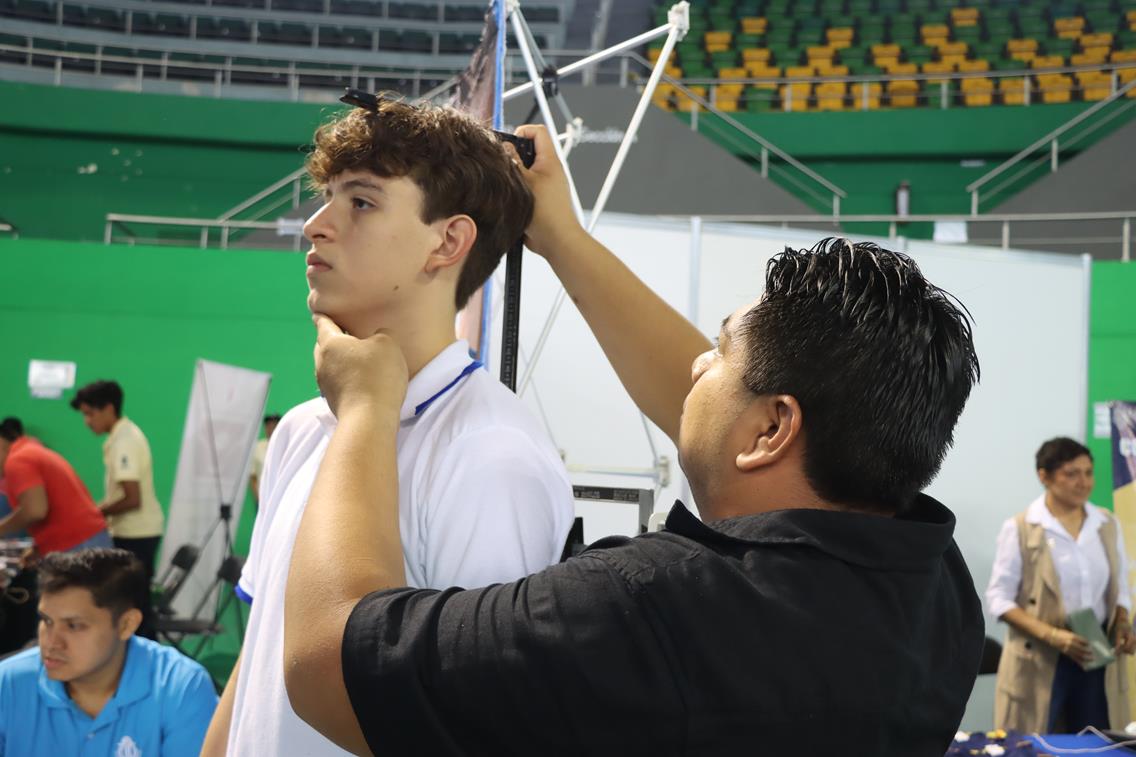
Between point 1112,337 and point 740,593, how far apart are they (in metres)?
7.82

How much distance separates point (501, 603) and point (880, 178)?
497 inches

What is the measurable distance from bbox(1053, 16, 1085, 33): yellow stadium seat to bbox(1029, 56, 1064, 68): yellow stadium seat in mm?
712

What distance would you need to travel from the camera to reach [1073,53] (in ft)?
44.9

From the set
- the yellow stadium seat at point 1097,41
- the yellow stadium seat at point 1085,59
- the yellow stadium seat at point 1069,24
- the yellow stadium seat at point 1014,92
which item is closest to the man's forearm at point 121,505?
the yellow stadium seat at point 1014,92

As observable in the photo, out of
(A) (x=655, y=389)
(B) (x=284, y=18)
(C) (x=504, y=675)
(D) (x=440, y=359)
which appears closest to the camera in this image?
(C) (x=504, y=675)

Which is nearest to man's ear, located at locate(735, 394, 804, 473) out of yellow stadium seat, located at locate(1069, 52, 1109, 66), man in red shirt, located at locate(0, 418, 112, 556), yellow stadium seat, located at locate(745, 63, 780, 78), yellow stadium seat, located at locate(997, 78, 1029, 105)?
man in red shirt, located at locate(0, 418, 112, 556)

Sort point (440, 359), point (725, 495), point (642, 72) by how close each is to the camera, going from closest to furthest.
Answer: point (725, 495)
point (440, 359)
point (642, 72)

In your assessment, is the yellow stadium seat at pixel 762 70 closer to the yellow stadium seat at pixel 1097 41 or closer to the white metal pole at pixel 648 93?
the yellow stadium seat at pixel 1097 41

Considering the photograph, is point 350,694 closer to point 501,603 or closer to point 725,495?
point 501,603

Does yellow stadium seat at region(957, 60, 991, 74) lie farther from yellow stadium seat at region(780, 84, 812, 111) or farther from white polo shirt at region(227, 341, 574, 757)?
white polo shirt at region(227, 341, 574, 757)

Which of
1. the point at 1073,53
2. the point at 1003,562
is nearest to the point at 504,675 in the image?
the point at 1003,562

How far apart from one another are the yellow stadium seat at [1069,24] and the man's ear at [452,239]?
590 inches

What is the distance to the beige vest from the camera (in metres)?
4.08

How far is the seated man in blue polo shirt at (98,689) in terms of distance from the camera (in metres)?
2.48
